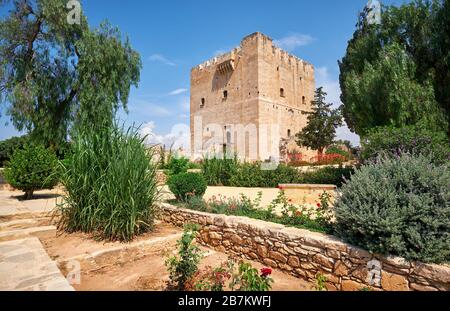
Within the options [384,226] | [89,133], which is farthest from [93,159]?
[384,226]

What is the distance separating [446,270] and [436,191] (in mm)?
751

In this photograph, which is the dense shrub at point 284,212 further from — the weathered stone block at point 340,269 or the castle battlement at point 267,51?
the castle battlement at point 267,51

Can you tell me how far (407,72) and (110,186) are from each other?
27.1 ft

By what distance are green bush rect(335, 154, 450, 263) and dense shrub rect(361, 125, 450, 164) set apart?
265cm

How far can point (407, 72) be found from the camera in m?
7.49

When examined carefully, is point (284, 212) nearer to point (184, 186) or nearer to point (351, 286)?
point (351, 286)

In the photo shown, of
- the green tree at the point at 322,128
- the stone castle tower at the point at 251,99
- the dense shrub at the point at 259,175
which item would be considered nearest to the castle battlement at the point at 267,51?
the stone castle tower at the point at 251,99

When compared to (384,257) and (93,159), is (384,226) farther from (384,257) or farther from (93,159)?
(93,159)

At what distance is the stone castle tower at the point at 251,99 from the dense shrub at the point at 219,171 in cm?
1097

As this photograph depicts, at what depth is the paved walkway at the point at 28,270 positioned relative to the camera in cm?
206

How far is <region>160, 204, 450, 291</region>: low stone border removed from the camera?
2.24 m

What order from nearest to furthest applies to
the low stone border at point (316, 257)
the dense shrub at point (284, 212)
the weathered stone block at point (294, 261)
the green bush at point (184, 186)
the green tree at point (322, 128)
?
the low stone border at point (316, 257) < the weathered stone block at point (294, 261) < the dense shrub at point (284, 212) < the green bush at point (184, 186) < the green tree at point (322, 128)
